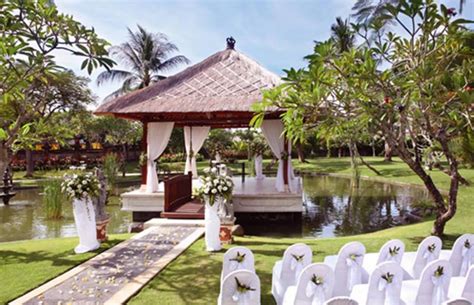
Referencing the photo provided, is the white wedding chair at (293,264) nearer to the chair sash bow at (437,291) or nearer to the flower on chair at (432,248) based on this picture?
the chair sash bow at (437,291)

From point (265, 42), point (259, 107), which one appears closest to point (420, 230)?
point (259, 107)

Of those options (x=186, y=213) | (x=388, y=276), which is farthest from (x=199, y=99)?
(x=388, y=276)

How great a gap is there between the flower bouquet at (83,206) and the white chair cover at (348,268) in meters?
3.77

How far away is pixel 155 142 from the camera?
955 cm

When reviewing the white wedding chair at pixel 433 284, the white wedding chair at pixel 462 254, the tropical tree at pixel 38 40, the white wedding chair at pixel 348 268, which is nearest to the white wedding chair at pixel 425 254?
the white wedding chair at pixel 462 254

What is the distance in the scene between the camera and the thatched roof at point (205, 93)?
887 centimetres

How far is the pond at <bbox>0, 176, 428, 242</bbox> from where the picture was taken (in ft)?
26.9

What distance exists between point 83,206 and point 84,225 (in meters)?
0.28

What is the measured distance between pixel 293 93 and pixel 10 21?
3172 mm

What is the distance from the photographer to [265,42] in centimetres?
1051

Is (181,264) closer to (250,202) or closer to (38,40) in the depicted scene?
(38,40)

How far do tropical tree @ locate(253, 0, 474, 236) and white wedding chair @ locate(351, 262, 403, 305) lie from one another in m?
2.14

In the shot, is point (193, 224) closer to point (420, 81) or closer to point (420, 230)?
point (420, 230)

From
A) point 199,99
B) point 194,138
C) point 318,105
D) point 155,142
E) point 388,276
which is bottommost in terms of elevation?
point 388,276
